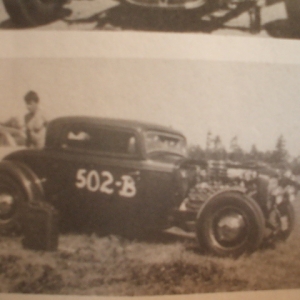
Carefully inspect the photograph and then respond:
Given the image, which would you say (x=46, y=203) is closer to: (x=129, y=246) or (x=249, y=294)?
(x=129, y=246)

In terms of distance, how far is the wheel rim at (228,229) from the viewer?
0.57 meters

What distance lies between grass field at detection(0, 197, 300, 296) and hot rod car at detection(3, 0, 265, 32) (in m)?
0.31

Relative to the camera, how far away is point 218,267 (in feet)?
1.88

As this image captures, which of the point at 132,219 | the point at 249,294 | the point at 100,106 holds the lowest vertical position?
the point at 249,294

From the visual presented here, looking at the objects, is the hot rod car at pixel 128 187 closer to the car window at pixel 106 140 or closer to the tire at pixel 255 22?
the car window at pixel 106 140

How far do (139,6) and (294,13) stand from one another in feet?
0.77

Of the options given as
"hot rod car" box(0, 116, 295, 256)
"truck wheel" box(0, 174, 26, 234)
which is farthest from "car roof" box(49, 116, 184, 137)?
"truck wheel" box(0, 174, 26, 234)

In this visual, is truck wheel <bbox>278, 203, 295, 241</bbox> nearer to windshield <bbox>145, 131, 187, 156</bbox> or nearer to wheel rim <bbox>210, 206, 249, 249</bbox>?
wheel rim <bbox>210, 206, 249, 249</bbox>

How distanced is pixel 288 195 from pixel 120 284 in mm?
272

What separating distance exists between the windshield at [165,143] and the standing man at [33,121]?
0.48ft

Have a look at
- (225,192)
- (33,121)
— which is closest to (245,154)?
(225,192)

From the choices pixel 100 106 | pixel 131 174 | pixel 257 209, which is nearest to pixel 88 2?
pixel 100 106

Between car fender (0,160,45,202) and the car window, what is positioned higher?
the car window

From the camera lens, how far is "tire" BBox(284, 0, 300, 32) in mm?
619
